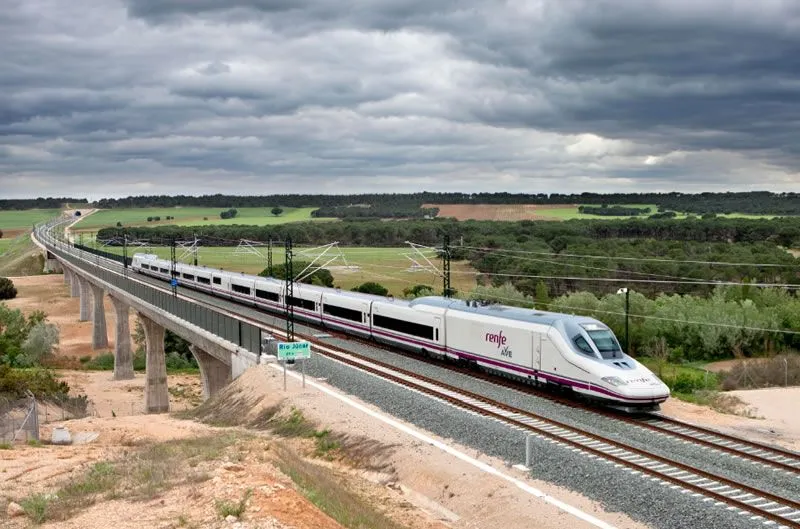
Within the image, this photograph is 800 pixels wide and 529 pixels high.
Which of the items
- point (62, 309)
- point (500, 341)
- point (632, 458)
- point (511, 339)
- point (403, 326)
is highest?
point (511, 339)

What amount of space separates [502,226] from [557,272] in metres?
63.0

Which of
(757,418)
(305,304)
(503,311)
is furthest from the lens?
(305,304)

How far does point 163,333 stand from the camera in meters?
64.8

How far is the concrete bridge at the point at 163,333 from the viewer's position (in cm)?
4128

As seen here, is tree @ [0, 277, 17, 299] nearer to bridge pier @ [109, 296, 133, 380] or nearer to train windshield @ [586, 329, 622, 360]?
bridge pier @ [109, 296, 133, 380]

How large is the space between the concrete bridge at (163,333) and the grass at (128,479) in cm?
1477

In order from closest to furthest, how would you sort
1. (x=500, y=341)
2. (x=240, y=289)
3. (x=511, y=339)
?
(x=511, y=339) → (x=500, y=341) → (x=240, y=289)

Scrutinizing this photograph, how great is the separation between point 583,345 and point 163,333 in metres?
46.2

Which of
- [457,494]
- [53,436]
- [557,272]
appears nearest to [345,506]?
[457,494]

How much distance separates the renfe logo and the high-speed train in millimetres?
39

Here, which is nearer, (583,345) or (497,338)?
(583,345)

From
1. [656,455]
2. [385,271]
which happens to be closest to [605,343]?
[656,455]

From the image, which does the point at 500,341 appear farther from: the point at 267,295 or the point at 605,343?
the point at 267,295

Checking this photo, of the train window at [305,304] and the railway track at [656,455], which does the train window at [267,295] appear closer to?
the train window at [305,304]
